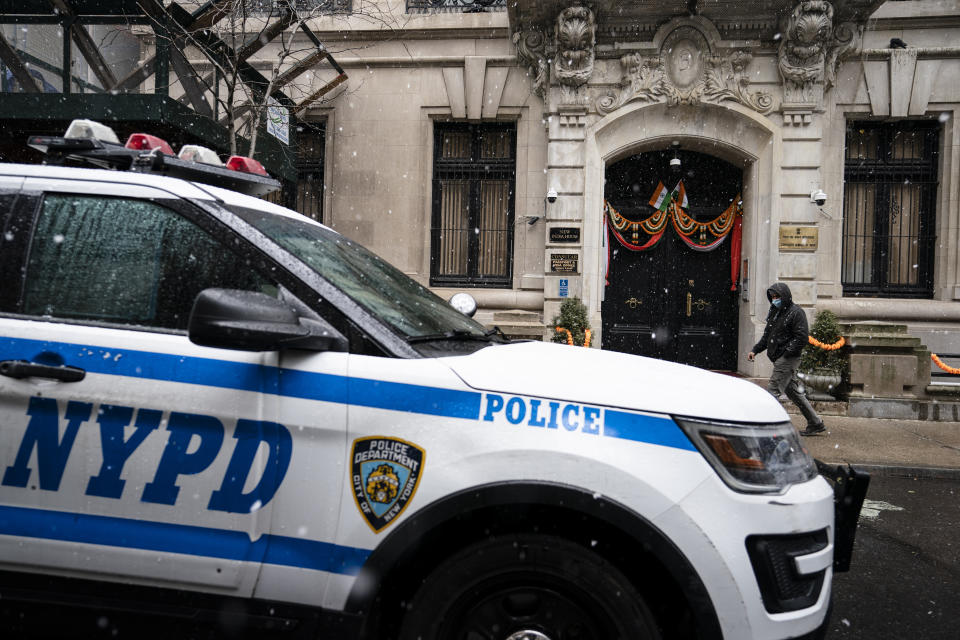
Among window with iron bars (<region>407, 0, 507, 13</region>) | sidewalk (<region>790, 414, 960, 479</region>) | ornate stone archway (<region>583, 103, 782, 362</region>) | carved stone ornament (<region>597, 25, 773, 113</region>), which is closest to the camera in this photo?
sidewalk (<region>790, 414, 960, 479</region>)

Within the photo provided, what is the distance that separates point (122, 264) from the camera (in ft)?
7.13

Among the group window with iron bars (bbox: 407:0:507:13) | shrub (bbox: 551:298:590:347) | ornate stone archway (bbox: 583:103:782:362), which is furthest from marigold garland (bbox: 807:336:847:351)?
window with iron bars (bbox: 407:0:507:13)

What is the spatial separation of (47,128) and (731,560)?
397 inches

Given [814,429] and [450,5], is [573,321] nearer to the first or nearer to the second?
[814,429]

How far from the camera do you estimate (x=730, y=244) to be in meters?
13.1

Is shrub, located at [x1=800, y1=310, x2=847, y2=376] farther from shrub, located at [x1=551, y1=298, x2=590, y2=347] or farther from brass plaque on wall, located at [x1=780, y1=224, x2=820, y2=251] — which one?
shrub, located at [x1=551, y1=298, x2=590, y2=347]

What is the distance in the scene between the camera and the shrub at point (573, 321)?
11.7m

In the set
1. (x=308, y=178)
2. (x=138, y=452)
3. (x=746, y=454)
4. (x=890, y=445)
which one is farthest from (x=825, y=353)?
(x=138, y=452)

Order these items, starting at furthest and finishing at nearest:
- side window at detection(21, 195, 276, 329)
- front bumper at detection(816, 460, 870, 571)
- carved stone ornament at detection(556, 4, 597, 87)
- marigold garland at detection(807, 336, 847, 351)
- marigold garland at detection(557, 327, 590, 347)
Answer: carved stone ornament at detection(556, 4, 597, 87)
marigold garland at detection(557, 327, 590, 347)
marigold garland at detection(807, 336, 847, 351)
front bumper at detection(816, 460, 870, 571)
side window at detection(21, 195, 276, 329)

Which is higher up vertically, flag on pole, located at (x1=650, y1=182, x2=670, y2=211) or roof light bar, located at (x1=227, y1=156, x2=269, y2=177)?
flag on pole, located at (x1=650, y1=182, x2=670, y2=211)

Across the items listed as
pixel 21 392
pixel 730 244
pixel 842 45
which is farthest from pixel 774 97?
pixel 21 392

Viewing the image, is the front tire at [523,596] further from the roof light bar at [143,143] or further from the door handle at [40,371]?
the roof light bar at [143,143]

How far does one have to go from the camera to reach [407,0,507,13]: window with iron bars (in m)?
13.1

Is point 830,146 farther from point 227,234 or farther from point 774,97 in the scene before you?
point 227,234
